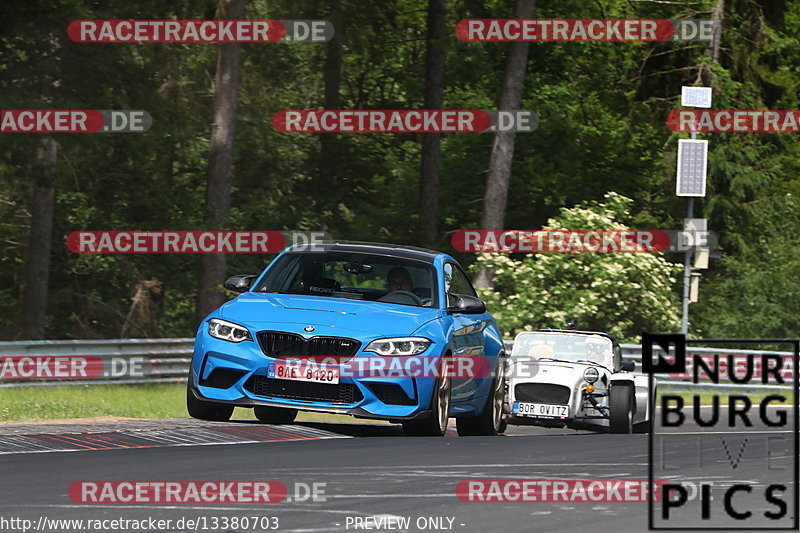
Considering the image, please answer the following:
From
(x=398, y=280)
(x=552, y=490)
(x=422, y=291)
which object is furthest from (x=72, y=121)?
(x=552, y=490)

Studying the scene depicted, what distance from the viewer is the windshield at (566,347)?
21.0 metres

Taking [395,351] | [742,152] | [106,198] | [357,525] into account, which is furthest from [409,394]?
[742,152]

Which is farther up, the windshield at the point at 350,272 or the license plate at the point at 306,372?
the windshield at the point at 350,272

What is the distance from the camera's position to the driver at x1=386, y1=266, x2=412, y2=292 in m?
13.9

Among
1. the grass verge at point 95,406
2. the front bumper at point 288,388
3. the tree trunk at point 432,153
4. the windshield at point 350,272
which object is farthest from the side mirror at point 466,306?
the tree trunk at point 432,153

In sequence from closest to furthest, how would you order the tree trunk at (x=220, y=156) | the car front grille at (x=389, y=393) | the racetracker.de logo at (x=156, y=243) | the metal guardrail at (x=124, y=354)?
the car front grille at (x=389, y=393), the metal guardrail at (x=124, y=354), the tree trunk at (x=220, y=156), the racetracker.de logo at (x=156, y=243)

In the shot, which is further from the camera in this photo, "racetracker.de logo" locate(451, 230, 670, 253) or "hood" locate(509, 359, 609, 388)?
"racetracker.de logo" locate(451, 230, 670, 253)

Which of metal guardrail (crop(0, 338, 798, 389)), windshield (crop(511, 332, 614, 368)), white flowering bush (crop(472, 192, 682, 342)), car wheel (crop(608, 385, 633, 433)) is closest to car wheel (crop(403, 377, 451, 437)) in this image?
car wheel (crop(608, 385, 633, 433))

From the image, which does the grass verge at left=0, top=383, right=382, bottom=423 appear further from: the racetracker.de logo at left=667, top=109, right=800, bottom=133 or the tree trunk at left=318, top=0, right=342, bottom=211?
the racetracker.de logo at left=667, top=109, right=800, bottom=133

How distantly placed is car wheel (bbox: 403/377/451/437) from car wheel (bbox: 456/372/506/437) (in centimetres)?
158

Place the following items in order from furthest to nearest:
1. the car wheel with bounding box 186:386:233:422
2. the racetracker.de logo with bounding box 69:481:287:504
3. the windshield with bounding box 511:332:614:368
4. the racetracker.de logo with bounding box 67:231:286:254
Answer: the racetracker.de logo with bounding box 67:231:286:254 → the windshield with bounding box 511:332:614:368 → the car wheel with bounding box 186:386:233:422 → the racetracker.de logo with bounding box 69:481:287:504

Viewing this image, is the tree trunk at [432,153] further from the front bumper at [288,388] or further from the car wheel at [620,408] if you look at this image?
the front bumper at [288,388]

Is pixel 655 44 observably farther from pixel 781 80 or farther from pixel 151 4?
pixel 151 4

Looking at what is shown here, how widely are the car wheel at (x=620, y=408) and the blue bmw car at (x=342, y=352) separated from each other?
639 centimetres
